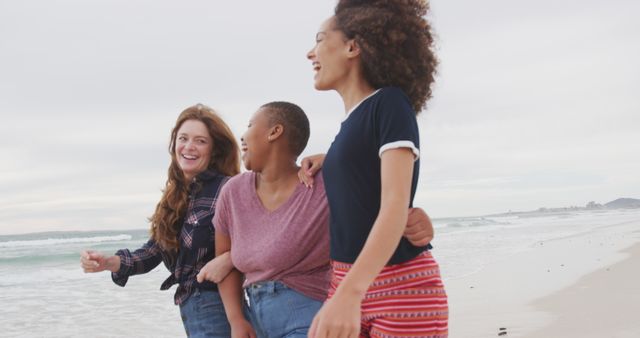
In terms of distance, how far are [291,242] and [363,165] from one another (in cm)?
60

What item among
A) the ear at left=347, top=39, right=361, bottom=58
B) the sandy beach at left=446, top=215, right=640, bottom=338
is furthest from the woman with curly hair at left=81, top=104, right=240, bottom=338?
the sandy beach at left=446, top=215, right=640, bottom=338

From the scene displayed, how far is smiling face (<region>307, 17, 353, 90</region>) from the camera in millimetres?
1805

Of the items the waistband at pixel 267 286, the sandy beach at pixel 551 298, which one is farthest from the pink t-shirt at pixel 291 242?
the sandy beach at pixel 551 298

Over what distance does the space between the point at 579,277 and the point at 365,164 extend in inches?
357

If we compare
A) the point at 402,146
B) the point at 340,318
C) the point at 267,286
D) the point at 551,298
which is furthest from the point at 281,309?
the point at 551,298

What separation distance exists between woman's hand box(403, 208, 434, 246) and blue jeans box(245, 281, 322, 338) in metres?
0.61

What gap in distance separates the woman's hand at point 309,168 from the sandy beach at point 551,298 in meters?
4.03

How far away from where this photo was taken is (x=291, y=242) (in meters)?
2.17

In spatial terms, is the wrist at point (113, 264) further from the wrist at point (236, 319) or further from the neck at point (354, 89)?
the neck at point (354, 89)

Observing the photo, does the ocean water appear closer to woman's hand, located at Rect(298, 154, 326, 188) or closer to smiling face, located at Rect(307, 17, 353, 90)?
woman's hand, located at Rect(298, 154, 326, 188)

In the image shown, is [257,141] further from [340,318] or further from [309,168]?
[340,318]

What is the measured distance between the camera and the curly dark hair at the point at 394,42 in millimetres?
1740

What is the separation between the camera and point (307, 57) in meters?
1.93

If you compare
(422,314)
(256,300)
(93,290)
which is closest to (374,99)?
(422,314)
